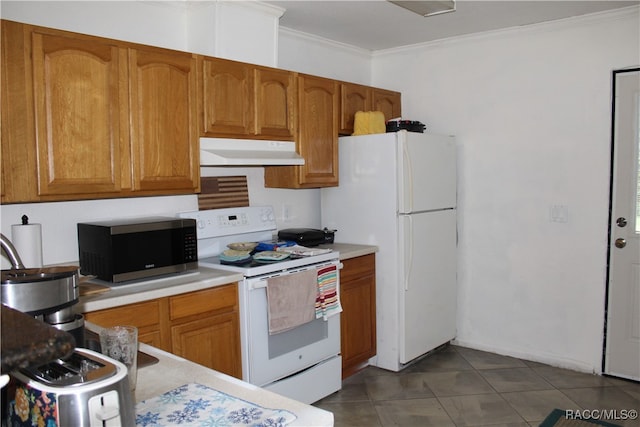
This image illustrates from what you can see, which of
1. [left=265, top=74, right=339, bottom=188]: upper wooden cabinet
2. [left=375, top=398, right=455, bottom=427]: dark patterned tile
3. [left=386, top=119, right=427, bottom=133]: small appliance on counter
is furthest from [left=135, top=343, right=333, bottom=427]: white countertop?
[left=386, top=119, right=427, bottom=133]: small appliance on counter

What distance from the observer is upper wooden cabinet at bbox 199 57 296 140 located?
9.95 feet

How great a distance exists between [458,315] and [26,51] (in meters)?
3.56

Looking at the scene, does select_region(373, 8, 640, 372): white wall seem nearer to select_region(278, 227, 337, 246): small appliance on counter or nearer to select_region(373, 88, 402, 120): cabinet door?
select_region(373, 88, 402, 120): cabinet door

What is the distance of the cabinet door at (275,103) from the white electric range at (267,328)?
608mm

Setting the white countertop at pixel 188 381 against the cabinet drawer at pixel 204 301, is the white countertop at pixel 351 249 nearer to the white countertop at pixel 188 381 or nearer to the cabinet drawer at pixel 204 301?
the cabinet drawer at pixel 204 301

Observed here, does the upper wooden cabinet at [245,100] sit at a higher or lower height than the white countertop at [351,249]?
higher

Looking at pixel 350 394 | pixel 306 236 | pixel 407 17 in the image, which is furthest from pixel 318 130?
pixel 350 394

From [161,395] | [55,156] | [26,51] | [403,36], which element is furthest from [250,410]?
[403,36]

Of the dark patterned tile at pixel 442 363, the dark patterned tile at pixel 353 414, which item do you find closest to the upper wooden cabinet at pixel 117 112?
the dark patterned tile at pixel 353 414

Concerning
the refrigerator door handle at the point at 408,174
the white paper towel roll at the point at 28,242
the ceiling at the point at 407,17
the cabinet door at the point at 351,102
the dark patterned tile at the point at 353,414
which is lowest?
the dark patterned tile at the point at 353,414

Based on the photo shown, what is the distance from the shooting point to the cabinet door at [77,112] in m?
2.37

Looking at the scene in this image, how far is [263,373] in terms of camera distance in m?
3.00

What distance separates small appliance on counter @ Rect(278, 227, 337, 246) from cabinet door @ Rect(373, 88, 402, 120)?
1154mm

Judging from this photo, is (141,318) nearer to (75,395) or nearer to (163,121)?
(163,121)
